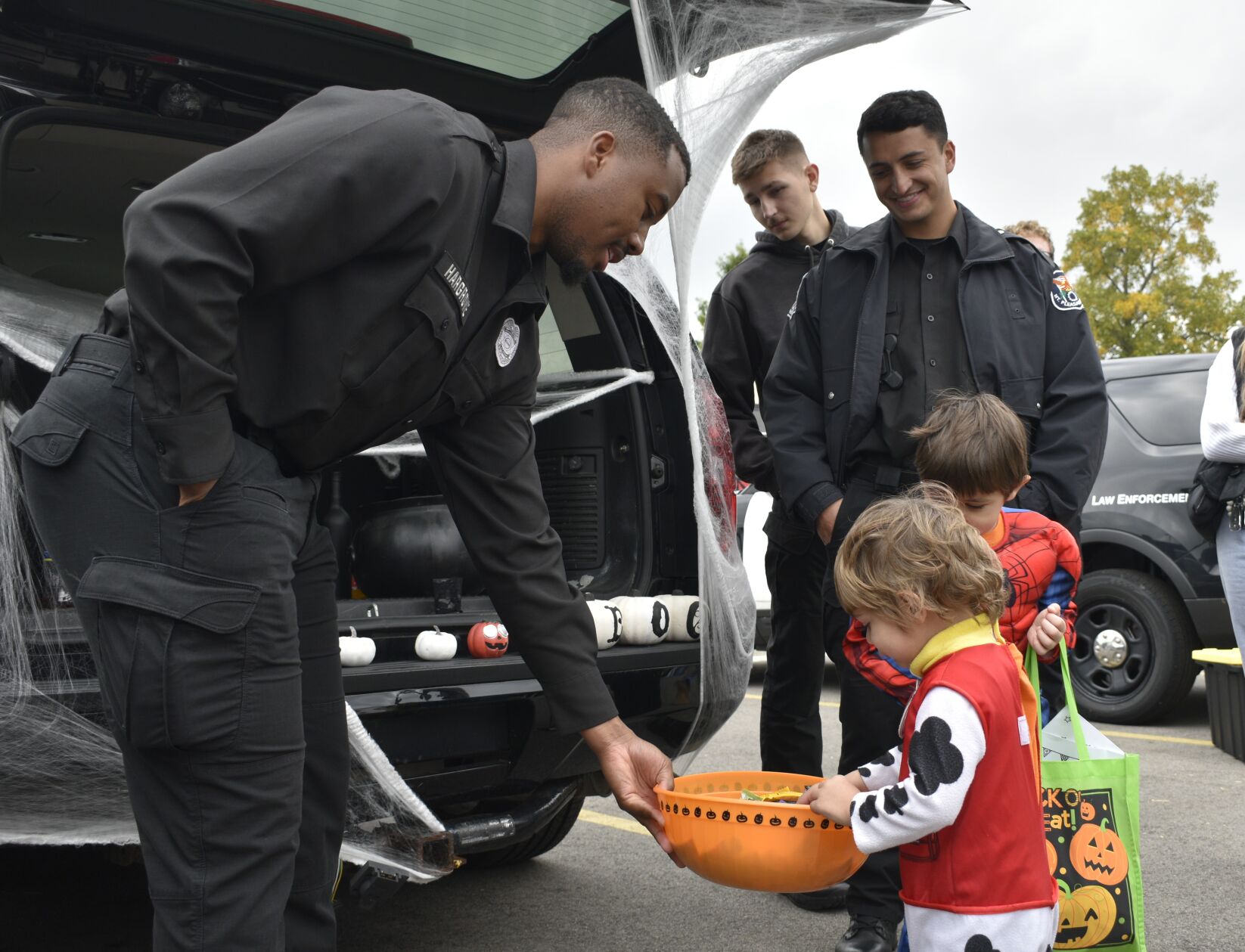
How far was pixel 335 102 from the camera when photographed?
1700 mm

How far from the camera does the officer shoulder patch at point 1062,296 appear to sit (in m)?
2.92

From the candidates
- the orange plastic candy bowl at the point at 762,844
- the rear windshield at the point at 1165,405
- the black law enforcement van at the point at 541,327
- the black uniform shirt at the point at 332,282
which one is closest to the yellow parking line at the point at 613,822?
the black law enforcement van at the point at 541,327

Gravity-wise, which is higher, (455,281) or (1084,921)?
(455,281)

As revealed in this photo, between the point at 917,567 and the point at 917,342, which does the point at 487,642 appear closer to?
the point at 917,567

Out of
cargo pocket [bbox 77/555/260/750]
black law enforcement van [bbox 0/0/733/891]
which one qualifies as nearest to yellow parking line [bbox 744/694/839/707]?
black law enforcement van [bbox 0/0/733/891]

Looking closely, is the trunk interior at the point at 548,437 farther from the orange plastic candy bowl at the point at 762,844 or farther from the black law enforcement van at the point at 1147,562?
the black law enforcement van at the point at 1147,562

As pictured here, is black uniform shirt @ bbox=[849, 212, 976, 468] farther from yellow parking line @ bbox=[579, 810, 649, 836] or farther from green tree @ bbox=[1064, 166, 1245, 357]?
green tree @ bbox=[1064, 166, 1245, 357]

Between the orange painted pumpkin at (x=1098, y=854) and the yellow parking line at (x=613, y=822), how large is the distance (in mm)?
2172

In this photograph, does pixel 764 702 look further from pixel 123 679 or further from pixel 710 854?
pixel 123 679

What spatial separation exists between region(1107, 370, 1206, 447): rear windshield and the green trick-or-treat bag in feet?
12.9

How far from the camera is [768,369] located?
360cm

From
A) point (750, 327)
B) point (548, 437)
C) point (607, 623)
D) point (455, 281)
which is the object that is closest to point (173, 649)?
point (455, 281)

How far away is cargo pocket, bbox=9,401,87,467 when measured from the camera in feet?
5.44

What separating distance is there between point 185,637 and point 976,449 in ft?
4.82
